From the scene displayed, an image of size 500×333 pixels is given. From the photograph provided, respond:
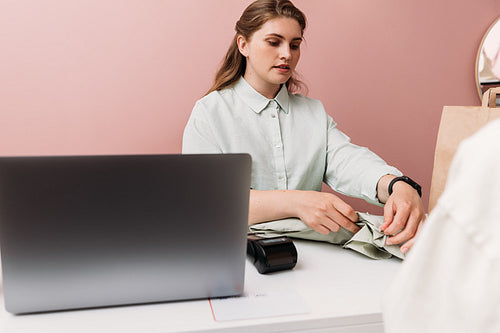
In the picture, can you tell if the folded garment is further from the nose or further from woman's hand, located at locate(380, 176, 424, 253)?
the nose

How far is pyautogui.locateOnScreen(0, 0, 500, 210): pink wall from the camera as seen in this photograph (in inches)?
72.5

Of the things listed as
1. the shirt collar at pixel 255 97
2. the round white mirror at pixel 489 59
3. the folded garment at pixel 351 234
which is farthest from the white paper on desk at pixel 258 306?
the round white mirror at pixel 489 59

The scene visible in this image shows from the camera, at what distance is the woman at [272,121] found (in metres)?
1.51

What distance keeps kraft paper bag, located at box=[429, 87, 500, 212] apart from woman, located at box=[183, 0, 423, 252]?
26 cm

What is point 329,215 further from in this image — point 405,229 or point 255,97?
point 255,97

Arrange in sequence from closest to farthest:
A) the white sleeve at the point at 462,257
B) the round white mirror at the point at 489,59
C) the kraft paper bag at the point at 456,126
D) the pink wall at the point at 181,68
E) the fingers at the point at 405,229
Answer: the white sleeve at the point at 462,257 → the fingers at the point at 405,229 → the kraft paper bag at the point at 456,126 → the pink wall at the point at 181,68 → the round white mirror at the point at 489,59

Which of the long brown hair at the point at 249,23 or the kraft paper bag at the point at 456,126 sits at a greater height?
the long brown hair at the point at 249,23

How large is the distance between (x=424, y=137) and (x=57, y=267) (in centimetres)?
217

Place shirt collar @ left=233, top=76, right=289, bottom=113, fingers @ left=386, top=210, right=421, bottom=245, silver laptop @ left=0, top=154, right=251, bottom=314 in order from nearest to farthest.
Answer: silver laptop @ left=0, top=154, right=251, bottom=314 < fingers @ left=386, top=210, right=421, bottom=245 < shirt collar @ left=233, top=76, right=289, bottom=113

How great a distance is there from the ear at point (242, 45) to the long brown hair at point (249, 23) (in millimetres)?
13

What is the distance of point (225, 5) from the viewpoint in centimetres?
198

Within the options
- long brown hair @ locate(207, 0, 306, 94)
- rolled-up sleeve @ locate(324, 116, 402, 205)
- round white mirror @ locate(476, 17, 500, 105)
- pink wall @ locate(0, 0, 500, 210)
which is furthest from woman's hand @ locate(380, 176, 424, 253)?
round white mirror @ locate(476, 17, 500, 105)

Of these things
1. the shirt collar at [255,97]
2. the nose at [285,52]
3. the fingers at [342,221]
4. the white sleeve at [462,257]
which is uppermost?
the nose at [285,52]

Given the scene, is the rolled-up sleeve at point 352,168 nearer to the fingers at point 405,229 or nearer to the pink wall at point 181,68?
the fingers at point 405,229
